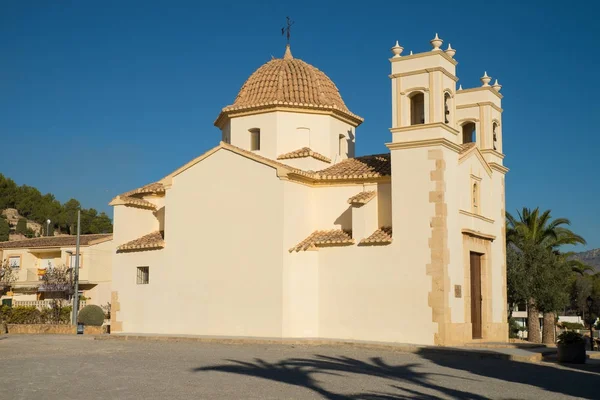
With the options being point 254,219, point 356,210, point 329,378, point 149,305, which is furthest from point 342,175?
point 329,378

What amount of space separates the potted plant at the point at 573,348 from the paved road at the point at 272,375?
906mm

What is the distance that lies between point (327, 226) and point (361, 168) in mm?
2269

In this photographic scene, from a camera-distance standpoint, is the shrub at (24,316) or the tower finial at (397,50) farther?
the shrub at (24,316)

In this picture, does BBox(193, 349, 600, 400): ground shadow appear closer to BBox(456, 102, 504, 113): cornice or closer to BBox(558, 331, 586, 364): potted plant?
BBox(558, 331, 586, 364): potted plant

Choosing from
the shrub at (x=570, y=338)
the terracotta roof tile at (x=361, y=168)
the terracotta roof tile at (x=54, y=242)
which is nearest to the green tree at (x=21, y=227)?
the terracotta roof tile at (x=54, y=242)

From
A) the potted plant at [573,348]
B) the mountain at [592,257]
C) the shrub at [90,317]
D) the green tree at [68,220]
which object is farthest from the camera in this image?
the mountain at [592,257]

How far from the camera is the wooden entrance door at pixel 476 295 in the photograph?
2219 centimetres

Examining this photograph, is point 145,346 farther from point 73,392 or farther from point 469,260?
point 469,260

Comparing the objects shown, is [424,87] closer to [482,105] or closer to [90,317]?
[482,105]

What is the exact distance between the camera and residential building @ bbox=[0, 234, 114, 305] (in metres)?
43.3

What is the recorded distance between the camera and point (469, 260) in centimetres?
2144

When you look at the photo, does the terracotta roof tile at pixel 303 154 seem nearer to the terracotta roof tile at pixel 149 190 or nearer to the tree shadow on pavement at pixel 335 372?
the terracotta roof tile at pixel 149 190

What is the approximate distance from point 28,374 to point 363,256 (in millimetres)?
10761

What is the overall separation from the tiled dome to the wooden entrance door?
24.1 ft
